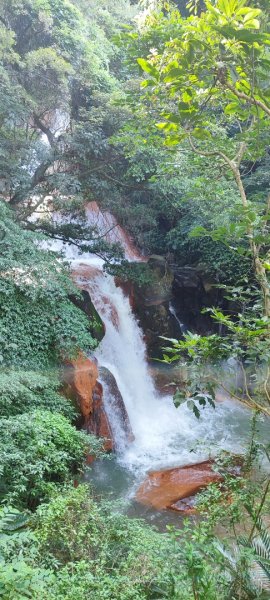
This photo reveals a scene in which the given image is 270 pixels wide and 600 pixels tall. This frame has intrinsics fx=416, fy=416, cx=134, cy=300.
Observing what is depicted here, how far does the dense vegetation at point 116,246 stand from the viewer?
258cm

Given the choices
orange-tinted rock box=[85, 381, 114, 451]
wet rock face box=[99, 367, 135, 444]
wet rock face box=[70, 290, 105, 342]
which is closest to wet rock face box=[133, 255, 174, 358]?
wet rock face box=[70, 290, 105, 342]

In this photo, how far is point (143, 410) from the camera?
927 centimetres

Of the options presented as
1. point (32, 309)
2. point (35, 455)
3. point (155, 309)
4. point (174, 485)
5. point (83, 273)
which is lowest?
point (174, 485)

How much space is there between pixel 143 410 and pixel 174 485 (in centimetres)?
285

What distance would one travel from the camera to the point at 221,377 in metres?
3.17

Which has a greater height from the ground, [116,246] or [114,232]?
[114,232]

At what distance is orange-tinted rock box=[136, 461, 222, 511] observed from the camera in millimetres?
6125

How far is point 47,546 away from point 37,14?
10.3 meters

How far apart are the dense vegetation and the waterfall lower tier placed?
115 centimetres

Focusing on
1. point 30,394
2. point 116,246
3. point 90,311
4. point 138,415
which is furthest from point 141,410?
point 30,394

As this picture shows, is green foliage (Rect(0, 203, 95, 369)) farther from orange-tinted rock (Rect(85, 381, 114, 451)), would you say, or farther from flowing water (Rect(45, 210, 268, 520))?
flowing water (Rect(45, 210, 268, 520))

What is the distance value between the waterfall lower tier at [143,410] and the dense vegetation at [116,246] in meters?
1.15

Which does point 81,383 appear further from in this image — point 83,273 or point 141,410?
point 83,273

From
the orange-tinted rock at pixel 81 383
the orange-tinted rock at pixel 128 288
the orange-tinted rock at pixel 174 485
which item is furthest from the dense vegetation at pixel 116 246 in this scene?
the orange-tinted rock at pixel 128 288
